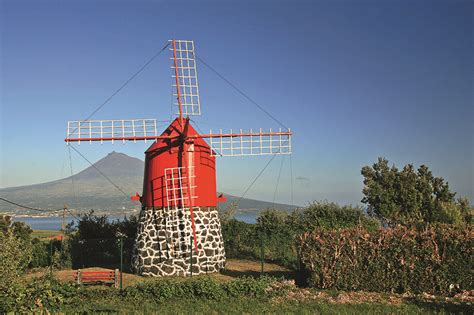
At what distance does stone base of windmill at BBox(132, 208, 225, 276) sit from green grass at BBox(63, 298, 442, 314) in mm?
5402

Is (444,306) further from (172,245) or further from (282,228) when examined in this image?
(282,228)

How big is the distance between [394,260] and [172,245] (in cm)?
892

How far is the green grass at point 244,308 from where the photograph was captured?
38.9ft

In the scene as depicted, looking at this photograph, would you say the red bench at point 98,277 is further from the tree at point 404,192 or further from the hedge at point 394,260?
the tree at point 404,192

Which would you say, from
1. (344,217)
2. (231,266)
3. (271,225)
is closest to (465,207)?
(344,217)

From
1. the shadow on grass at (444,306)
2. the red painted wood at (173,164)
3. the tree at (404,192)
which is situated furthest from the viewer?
the tree at (404,192)

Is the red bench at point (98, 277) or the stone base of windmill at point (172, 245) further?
the stone base of windmill at point (172, 245)

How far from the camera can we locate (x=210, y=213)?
64.7 feet

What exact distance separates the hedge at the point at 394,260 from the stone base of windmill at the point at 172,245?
4973mm

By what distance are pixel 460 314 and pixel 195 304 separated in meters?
7.09

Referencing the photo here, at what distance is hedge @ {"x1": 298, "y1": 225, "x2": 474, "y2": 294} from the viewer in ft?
47.7

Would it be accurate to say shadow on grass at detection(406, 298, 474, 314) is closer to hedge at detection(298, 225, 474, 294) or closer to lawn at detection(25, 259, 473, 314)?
lawn at detection(25, 259, 473, 314)

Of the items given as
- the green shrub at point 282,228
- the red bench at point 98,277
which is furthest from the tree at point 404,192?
the red bench at point 98,277

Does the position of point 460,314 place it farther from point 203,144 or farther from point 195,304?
point 203,144
